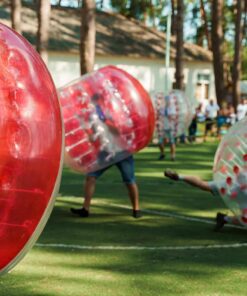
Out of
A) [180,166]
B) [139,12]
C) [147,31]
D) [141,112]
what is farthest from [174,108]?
[139,12]

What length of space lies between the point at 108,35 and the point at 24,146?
4346 centimetres

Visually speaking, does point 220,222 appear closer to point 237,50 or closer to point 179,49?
point 179,49

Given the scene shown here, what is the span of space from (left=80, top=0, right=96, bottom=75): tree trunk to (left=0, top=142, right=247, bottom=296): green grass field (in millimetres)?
7420

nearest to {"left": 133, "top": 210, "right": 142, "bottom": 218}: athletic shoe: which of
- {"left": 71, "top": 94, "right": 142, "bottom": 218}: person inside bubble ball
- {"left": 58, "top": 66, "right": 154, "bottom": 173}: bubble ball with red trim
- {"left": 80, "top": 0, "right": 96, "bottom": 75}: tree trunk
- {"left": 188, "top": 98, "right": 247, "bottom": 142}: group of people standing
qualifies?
{"left": 71, "top": 94, "right": 142, "bottom": 218}: person inside bubble ball

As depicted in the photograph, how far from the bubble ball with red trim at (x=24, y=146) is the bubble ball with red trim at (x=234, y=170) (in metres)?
4.52

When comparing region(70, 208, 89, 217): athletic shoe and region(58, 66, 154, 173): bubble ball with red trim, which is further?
region(70, 208, 89, 217): athletic shoe

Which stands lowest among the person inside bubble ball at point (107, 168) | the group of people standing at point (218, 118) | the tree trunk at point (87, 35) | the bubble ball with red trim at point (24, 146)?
the group of people standing at point (218, 118)

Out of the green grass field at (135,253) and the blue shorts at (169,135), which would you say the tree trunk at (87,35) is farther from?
the green grass field at (135,253)

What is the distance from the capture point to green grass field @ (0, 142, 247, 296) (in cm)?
648

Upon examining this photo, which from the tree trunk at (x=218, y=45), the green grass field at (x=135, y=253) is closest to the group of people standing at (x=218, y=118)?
the tree trunk at (x=218, y=45)

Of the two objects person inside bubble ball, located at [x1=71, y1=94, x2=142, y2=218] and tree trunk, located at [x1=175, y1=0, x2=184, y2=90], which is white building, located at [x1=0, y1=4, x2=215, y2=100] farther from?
person inside bubble ball, located at [x1=71, y1=94, x2=142, y2=218]

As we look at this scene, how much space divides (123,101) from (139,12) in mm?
52370

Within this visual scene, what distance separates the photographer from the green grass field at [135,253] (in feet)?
21.2

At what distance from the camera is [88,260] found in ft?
24.5
